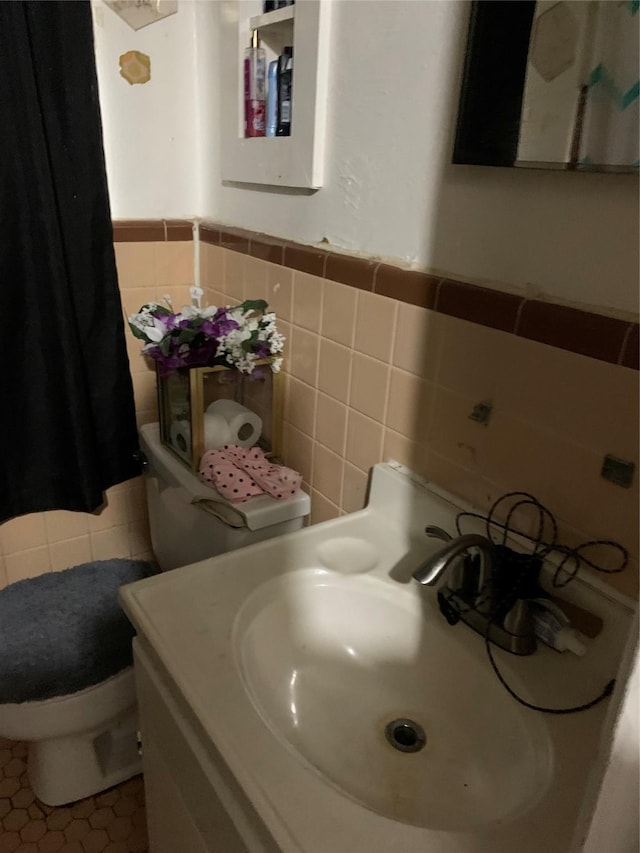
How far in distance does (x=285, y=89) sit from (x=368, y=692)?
103 centimetres

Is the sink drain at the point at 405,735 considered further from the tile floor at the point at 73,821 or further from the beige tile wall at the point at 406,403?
the tile floor at the point at 73,821

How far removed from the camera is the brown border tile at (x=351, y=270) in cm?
105

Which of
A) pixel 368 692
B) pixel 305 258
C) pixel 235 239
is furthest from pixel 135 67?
pixel 368 692

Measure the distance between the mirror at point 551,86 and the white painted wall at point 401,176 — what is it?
3cm

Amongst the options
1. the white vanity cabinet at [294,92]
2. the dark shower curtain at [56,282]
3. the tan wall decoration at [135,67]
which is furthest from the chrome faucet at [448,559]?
the tan wall decoration at [135,67]

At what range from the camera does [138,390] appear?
1595 millimetres

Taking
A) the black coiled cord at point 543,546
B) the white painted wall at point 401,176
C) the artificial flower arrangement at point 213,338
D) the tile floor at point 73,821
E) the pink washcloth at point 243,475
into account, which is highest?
the white painted wall at point 401,176

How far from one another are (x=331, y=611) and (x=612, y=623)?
1.24 ft

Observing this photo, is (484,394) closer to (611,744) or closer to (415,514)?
(415,514)

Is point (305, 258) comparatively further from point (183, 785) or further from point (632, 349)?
point (183, 785)

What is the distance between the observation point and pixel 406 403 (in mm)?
1032

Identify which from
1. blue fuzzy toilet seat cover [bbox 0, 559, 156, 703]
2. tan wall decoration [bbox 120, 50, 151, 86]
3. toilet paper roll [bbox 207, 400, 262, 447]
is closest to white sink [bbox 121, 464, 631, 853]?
toilet paper roll [bbox 207, 400, 262, 447]

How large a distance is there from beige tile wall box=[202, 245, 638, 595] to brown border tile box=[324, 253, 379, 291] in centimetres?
2

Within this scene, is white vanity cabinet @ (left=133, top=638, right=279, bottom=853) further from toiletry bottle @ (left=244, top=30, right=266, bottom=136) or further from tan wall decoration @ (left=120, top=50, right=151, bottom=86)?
tan wall decoration @ (left=120, top=50, right=151, bottom=86)
